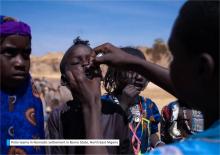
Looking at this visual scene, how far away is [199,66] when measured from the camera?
124 cm

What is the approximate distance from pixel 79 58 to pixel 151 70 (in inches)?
21.3

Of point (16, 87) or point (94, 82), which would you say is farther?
point (16, 87)

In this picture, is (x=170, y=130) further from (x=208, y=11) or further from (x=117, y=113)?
(x=208, y=11)

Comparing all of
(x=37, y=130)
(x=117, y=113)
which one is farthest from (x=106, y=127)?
(x=37, y=130)

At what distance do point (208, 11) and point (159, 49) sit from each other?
58656 millimetres

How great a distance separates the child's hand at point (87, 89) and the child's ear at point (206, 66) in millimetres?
855

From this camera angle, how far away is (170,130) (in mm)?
3746

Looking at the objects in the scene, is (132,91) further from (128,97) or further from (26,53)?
(26,53)

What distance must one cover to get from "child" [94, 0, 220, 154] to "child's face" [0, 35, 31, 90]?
1175 millimetres

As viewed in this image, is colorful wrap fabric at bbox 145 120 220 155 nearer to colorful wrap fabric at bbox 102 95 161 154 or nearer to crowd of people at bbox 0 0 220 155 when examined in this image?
crowd of people at bbox 0 0 220 155

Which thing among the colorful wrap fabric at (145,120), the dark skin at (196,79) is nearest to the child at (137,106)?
the colorful wrap fabric at (145,120)

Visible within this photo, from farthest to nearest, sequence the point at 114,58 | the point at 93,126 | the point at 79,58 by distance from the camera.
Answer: the point at 79,58 → the point at 114,58 → the point at 93,126

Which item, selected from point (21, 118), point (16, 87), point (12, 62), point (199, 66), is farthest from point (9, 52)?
point (199, 66)

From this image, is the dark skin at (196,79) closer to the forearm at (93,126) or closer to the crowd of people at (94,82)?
the crowd of people at (94,82)
